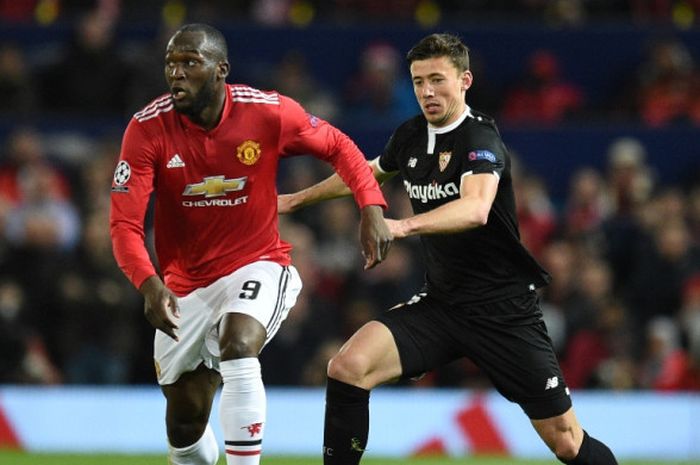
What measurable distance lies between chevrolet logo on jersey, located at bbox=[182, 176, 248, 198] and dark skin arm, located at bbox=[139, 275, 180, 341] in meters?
0.58

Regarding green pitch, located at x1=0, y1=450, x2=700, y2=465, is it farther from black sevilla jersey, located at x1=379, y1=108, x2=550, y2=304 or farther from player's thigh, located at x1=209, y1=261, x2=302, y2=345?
black sevilla jersey, located at x1=379, y1=108, x2=550, y2=304

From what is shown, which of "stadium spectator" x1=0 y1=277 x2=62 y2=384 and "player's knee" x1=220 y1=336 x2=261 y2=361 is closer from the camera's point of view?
"player's knee" x1=220 y1=336 x2=261 y2=361

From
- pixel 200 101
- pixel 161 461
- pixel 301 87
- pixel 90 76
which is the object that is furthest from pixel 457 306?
pixel 90 76

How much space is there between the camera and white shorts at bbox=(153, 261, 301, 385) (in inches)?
267

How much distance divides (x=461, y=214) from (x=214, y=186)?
46.4 inches

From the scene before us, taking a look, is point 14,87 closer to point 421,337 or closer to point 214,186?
point 214,186

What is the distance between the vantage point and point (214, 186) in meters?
6.86

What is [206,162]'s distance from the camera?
22.4 ft

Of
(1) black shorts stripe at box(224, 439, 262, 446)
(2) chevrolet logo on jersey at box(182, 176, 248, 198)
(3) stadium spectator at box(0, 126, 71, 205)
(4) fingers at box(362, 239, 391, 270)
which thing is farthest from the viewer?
(3) stadium spectator at box(0, 126, 71, 205)

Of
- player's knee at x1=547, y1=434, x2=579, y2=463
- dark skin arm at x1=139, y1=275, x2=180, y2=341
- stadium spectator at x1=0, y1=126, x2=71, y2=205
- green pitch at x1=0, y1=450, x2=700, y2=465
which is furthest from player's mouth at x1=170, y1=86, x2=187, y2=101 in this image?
stadium spectator at x1=0, y1=126, x2=71, y2=205

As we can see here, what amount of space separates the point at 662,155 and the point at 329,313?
387 centimetres

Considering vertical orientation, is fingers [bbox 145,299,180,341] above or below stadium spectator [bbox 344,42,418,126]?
below

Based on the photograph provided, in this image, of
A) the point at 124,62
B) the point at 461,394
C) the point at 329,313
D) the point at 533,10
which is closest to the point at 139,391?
the point at 329,313

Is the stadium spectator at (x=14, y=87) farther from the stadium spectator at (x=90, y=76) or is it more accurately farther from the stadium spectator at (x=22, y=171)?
the stadium spectator at (x=22, y=171)
